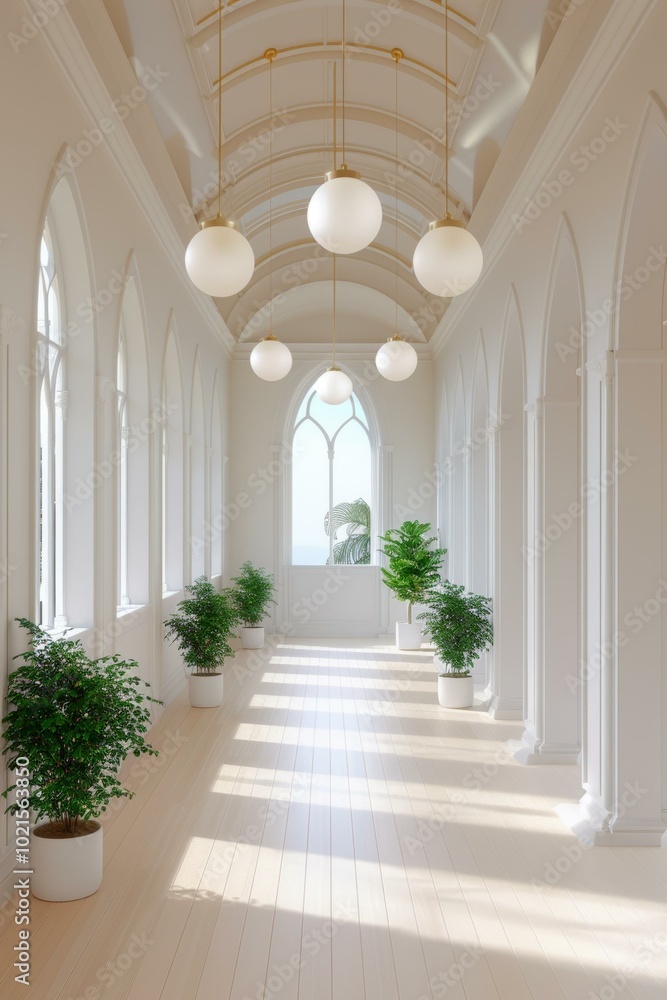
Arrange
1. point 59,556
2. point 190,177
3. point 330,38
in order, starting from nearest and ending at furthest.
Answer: point 59,556
point 330,38
point 190,177

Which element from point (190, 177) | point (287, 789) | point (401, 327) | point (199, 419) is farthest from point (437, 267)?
Result: point (401, 327)

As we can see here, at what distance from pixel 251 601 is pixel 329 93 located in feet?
23.1

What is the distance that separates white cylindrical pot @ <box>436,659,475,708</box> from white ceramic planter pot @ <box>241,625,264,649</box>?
4.83 metres

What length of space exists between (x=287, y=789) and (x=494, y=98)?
18.6ft

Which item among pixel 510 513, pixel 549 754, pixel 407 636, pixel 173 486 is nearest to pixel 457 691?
pixel 510 513

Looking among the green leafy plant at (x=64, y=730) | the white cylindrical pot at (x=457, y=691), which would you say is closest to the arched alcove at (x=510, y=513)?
the white cylindrical pot at (x=457, y=691)

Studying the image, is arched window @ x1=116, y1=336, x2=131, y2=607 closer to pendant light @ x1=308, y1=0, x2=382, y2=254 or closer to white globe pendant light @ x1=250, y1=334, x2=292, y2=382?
white globe pendant light @ x1=250, y1=334, x2=292, y2=382

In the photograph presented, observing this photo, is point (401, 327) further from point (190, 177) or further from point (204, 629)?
point (204, 629)

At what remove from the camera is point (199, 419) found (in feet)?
39.8

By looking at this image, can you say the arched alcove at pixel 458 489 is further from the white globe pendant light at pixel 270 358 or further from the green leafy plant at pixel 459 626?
the white globe pendant light at pixel 270 358

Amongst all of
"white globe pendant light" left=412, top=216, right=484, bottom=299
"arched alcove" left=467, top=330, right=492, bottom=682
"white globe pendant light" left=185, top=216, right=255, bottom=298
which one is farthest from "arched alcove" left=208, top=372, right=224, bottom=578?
"white globe pendant light" left=412, top=216, right=484, bottom=299

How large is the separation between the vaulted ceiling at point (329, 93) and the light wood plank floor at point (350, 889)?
489 centimetres

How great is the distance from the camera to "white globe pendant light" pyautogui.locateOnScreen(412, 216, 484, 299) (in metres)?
4.04

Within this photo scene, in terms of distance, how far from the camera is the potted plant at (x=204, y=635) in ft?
29.6
